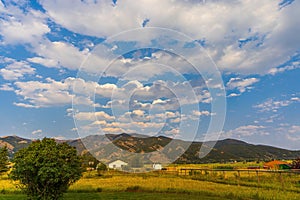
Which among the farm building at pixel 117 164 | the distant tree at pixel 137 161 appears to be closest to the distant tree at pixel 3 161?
the farm building at pixel 117 164

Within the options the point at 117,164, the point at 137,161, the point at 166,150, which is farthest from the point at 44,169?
the point at 117,164

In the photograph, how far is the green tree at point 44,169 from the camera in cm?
997

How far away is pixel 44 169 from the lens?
9.81m

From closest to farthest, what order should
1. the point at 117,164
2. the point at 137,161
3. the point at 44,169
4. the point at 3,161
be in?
the point at 44,169, the point at 3,161, the point at 137,161, the point at 117,164

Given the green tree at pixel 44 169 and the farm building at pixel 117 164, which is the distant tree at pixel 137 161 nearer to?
the farm building at pixel 117 164

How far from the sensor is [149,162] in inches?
2761

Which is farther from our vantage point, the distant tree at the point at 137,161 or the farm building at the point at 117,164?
the farm building at the point at 117,164

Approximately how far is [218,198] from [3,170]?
143ft

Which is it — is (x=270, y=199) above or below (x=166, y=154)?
below

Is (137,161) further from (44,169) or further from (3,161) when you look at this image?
(44,169)

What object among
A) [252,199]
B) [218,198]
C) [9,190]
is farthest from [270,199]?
[9,190]

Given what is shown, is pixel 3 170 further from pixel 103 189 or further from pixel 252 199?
pixel 252 199

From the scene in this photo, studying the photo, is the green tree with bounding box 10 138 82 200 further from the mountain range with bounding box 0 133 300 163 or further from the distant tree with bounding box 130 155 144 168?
the distant tree with bounding box 130 155 144 168

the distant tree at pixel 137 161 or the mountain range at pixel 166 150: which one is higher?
the mountain range at pixel 166 150
